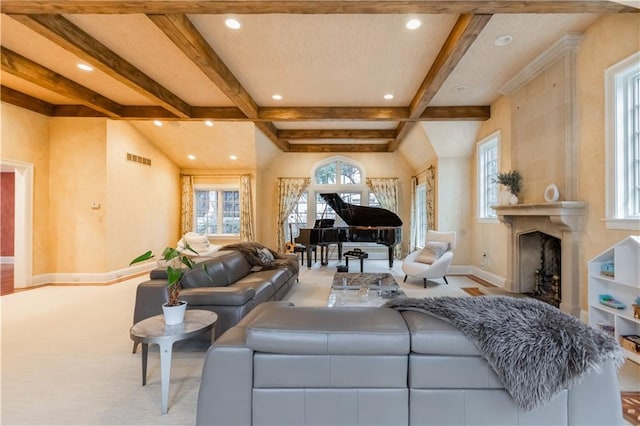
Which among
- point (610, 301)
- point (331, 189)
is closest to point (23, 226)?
point (331, 189)

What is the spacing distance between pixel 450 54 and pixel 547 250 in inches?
134

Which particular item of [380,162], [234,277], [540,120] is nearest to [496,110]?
[540,120]

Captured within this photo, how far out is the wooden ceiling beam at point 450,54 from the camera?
2863mm

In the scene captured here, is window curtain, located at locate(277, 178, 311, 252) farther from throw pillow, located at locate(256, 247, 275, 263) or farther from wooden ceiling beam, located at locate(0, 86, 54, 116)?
wooden ceiling beam, located at locate(0, 86, 54, 116)

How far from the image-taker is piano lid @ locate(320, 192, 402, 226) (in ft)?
23.0

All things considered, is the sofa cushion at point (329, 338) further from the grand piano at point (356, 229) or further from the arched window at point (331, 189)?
the arched window at point (331, 189)

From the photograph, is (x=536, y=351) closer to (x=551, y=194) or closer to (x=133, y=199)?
(x=551, y=194)

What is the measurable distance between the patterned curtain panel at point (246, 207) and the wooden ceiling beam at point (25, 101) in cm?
411

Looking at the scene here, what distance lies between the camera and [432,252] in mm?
5535

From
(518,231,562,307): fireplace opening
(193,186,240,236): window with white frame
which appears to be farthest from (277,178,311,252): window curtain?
(518,231,562,307): fireplace opening

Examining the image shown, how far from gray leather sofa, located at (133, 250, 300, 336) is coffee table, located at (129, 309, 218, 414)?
508mm

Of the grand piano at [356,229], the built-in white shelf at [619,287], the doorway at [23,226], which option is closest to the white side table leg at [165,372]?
the built-in white shelf at [619,287]

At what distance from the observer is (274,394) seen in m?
1.45

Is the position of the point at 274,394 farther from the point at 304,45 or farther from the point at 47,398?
the point at 304,45
